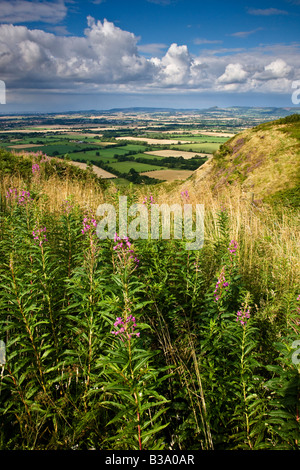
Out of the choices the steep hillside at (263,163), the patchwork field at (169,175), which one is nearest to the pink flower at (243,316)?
the steep hillside at (263,163)

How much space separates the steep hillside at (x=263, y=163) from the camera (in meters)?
10.1

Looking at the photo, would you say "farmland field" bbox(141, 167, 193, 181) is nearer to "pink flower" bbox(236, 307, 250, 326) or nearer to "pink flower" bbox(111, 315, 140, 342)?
"pink flower" bbox(236, 307, 250, 326)

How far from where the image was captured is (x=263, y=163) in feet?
37.2

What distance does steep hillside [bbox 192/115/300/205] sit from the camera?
10117 millimetres

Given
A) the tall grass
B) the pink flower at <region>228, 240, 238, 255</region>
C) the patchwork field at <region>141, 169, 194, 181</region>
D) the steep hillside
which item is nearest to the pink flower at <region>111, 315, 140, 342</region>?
the tall grass

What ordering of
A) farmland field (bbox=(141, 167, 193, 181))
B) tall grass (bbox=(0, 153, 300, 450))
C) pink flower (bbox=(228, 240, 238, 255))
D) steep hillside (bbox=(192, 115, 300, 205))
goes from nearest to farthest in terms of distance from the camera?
tall grass (bbox=(0, 153, 300, 450)), pink flower (bbox=(228, 240, 238, 255)), steep hillside (bbox=(192, 115, 300, 205)), farmland field (bbox=(141, 167, 193, 181))

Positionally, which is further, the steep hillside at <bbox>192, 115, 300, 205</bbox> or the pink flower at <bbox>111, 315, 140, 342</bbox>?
the steep hillside at <bbox>192, 115, 300, 205</bbox>

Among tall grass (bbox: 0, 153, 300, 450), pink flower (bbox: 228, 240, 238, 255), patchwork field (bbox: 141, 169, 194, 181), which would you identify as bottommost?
tall grass (bbox: 0, 153, 300, 450)

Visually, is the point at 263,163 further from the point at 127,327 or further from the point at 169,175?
the point at 169,175

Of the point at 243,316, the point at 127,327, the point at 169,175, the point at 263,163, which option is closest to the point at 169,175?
the point at 169,175

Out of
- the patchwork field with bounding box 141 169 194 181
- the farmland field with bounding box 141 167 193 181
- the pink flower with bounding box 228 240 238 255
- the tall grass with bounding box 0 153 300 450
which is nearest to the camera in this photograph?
the tall grass with bounding box 0 153 300 450

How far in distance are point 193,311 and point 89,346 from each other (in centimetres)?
167

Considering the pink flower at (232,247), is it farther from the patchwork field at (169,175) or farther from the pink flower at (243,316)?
the patchwork field at (169,175)

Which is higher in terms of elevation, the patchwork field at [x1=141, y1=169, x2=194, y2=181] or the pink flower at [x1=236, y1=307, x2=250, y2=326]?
the patchwork field at [x1=141, y1=169, x2=194, y2=181]
